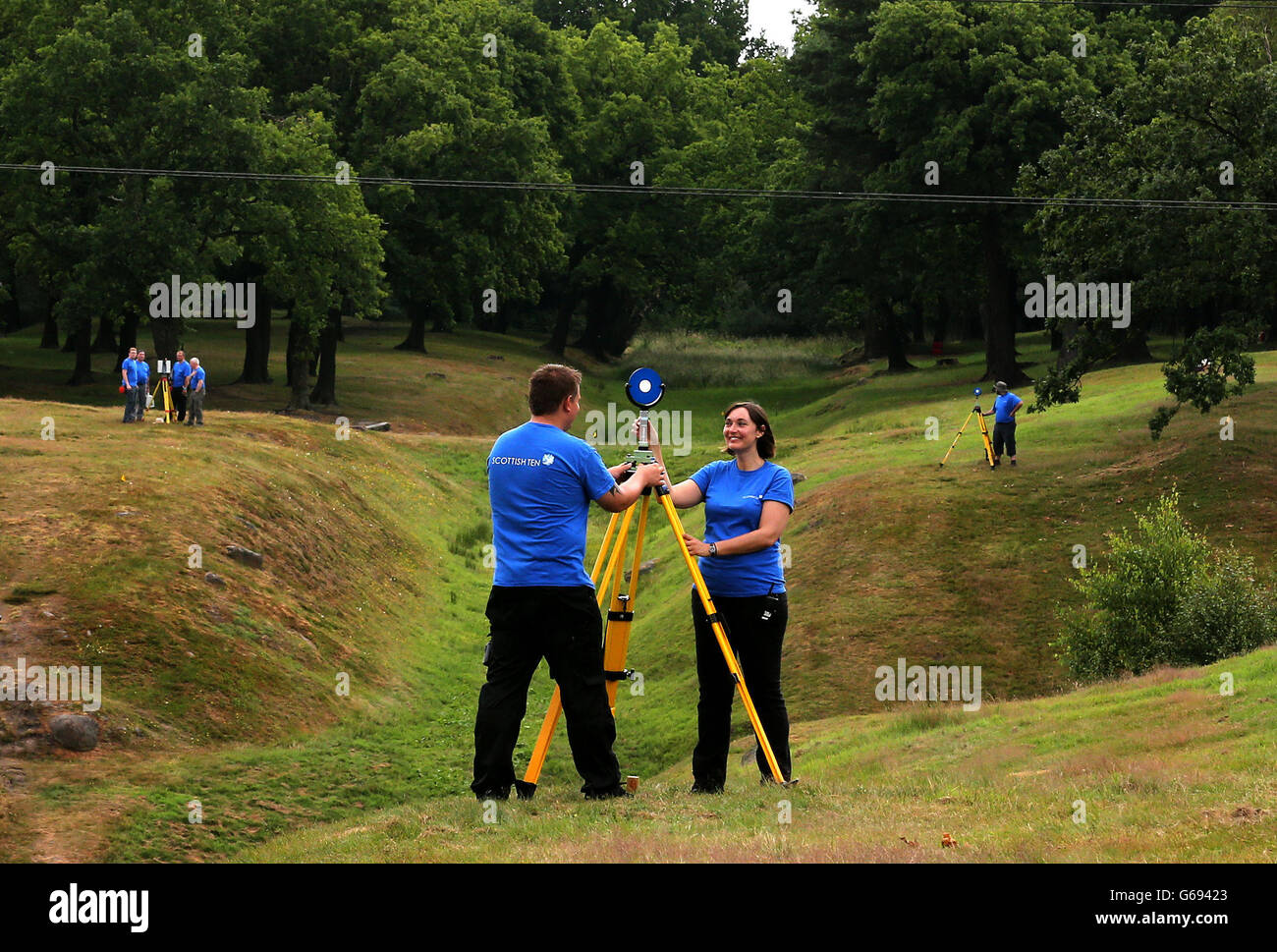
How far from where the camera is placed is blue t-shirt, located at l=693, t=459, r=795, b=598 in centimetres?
935

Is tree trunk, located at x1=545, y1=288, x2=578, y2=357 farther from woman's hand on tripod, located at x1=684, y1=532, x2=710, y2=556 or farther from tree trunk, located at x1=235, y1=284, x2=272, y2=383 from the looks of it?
woman's hand on tripod, located at x1=684, y1=532, x2=710, y2=556

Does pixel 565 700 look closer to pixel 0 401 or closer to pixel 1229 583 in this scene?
pixel 1229 583

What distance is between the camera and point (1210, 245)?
1163 inches

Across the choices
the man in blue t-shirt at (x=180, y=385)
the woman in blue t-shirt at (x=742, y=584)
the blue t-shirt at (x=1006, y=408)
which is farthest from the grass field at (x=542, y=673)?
the blue t-shirt at (x=1006, y=408)

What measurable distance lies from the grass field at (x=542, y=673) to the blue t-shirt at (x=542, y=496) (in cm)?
142

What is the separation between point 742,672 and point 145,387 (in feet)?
88.7

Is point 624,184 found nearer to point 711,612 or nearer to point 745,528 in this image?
point 745,528

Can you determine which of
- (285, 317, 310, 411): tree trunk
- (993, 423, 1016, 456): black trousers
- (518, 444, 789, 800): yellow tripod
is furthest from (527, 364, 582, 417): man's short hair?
(285, 317, 310, 411): tree trunk

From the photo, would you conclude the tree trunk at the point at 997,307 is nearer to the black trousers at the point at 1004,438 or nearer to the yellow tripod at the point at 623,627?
the black trousers at the point at 1004,438

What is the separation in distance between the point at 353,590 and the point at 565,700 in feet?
58.4

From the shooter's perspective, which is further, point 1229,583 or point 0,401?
point 0,401

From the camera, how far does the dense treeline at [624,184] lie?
1254 inches

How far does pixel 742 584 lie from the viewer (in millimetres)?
9359

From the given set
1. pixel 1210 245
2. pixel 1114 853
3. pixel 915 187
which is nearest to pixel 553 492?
pixel 1114 853
